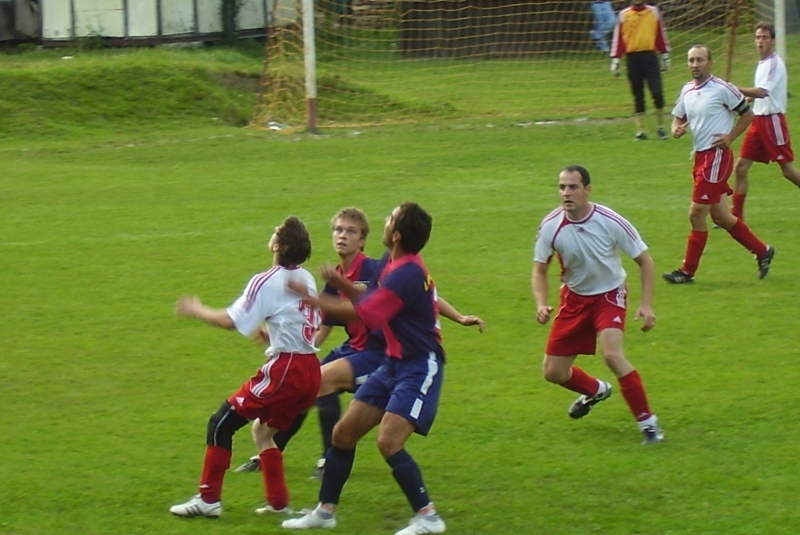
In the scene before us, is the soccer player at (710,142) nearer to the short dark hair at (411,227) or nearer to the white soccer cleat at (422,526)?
the short dark hair at (411,227)

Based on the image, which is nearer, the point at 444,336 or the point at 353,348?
the point at 353,348

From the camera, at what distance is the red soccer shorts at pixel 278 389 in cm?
655

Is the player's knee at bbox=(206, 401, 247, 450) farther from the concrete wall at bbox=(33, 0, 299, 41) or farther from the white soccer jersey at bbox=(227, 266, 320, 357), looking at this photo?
the concrete wall at bbox=(33, 0, 299, 41)

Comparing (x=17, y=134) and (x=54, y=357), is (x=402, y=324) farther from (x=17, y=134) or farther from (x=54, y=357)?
(x=17, y=134)

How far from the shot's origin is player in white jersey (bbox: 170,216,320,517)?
6.53 metres

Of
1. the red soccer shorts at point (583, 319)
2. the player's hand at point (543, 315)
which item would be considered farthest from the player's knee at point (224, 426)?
the red soccer shorts at point (583, 319)

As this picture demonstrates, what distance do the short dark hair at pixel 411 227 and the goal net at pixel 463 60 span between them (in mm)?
14713

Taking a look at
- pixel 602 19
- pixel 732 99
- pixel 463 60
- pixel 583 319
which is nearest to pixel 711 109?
pixel 732 99

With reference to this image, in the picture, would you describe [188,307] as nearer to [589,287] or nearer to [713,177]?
[589,287]

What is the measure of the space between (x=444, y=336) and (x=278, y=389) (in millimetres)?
4116

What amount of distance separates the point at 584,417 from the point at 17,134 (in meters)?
15.1

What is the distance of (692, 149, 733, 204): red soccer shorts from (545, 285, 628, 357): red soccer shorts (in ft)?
13.1

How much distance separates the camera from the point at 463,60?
26.5 meters

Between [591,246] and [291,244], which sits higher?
[291,244]
